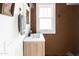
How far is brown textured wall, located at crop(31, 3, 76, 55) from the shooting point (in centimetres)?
287

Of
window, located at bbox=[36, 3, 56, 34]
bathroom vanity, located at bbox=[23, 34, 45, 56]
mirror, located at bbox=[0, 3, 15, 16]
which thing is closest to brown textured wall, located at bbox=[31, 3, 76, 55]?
window, located at bbox=[36, 3, 56, 34]

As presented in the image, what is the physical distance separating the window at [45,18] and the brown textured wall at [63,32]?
0.29 feet

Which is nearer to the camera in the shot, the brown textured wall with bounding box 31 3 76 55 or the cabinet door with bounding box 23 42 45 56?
the cabinet door with bounding box 23 42 45 56

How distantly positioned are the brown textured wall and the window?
9 cm

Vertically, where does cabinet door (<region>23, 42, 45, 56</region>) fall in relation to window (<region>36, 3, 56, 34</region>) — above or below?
below

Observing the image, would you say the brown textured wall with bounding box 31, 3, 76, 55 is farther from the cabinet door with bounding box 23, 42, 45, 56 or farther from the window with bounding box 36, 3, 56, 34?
the cabinet door with bounding box 23, 42, 45, 56

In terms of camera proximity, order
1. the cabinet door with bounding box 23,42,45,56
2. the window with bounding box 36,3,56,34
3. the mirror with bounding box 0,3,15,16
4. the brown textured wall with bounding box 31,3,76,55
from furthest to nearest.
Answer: the brown textured wall with bounding box 31,3,76,55, the window with bounding box 36,3,56,34, the cabinet door with bounding box 23,42,45,56, the mirror with bounding box 0,3,15,16

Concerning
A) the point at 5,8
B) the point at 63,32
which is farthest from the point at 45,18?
the point at 5,8

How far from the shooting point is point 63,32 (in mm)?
3100

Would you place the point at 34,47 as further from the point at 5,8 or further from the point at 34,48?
the point at 5,8

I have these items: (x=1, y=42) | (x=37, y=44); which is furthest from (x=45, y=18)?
(x=1, y=42)

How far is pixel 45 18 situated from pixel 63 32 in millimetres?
Answer: 589

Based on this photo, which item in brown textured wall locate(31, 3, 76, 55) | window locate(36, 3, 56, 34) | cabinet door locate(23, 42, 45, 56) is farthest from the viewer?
brown textured wall locate(31, 3, 76, 55)

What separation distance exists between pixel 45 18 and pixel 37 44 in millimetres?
860
